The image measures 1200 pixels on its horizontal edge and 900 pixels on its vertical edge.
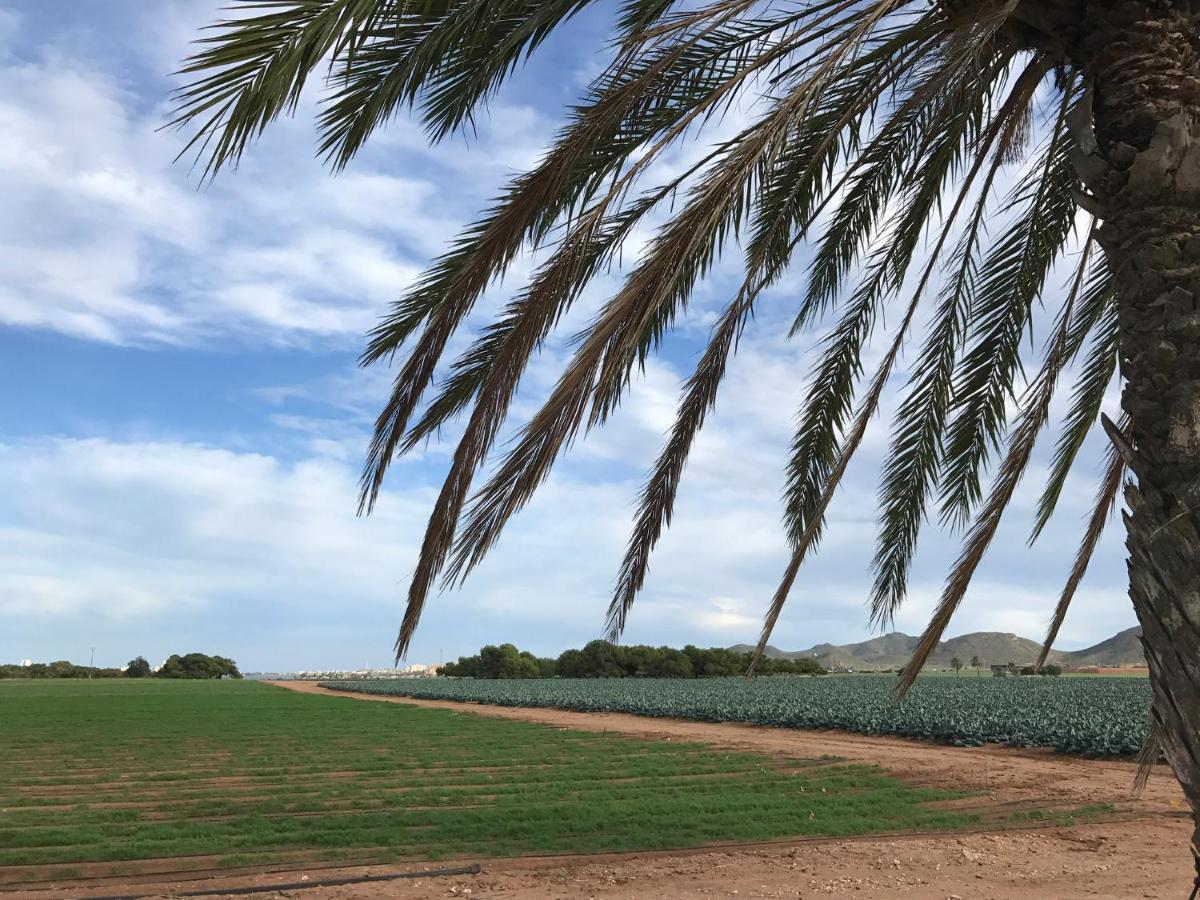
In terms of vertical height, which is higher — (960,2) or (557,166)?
(960,2)

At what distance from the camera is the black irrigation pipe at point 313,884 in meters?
6.87

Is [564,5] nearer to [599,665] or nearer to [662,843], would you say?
[662,843]

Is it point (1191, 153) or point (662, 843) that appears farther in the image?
point (662, 843)

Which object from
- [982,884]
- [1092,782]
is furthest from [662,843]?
[1092,782]

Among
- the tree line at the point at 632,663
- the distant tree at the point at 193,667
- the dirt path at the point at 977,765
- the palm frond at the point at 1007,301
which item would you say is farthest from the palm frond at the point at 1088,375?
the distant tree at the point at 193,667

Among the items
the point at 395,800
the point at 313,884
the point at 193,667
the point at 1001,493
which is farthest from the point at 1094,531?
the point at 193,667

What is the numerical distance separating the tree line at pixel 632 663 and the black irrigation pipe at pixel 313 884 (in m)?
51.1

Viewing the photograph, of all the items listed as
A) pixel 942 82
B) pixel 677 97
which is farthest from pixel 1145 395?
pixel 677 97

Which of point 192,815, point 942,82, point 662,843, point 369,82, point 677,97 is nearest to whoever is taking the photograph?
point 942,82

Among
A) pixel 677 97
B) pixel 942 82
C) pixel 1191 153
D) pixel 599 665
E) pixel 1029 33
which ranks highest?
pixel 677 97

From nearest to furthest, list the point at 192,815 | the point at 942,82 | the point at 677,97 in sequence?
the point at 942,82 < the point at 677,97 < the point at 192,815

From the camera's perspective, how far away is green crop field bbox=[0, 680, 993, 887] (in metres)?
8.50

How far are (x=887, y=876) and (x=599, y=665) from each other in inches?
2310

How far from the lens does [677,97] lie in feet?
18.1
